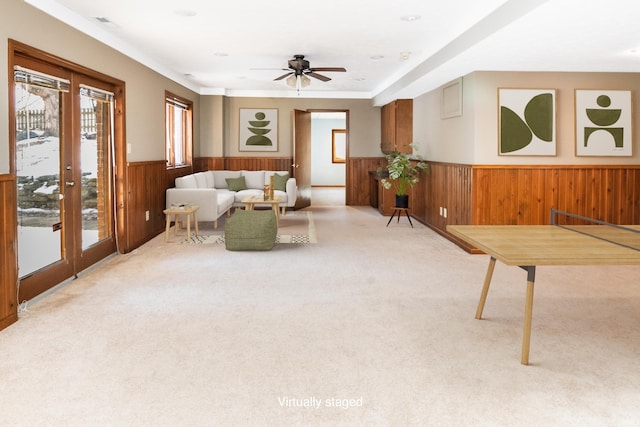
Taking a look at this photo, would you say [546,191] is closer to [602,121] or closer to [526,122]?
[526,122]

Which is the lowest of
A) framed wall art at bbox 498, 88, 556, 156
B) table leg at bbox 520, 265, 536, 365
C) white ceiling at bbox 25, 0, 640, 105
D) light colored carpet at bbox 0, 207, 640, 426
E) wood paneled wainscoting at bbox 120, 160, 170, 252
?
light colored carpet at bbox 0, 207, 640, 426

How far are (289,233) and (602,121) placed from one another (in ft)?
13.5

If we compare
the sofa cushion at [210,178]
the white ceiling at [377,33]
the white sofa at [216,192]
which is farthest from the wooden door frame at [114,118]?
the sofa cushion at [210,178]

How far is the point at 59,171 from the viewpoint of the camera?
4844 mm

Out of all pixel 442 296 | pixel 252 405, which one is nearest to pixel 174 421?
pixel 252 405

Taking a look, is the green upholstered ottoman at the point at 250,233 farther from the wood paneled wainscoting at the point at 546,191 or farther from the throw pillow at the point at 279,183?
the throw pillow at the point at 279,183

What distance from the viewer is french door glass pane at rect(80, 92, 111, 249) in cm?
543

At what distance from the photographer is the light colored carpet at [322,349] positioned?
248cm

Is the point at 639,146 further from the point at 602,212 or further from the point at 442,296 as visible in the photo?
the point at 442,296

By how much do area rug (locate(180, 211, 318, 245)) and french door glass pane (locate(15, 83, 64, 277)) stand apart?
242 cm

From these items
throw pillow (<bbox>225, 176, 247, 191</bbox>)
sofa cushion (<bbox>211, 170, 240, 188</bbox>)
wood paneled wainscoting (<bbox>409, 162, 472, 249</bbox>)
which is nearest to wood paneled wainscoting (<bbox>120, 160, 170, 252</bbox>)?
throw pillow (<bbox>225, 176, 247, 191</bbox>)

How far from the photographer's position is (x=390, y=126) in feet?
33.4

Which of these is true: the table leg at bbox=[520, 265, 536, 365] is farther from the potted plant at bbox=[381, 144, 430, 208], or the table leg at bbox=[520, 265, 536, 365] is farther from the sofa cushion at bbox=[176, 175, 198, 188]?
the sofa cushion at bbox=[176, 175, 198, 188]

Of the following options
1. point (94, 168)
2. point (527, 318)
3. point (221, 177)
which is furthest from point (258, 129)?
point (527, 318)
